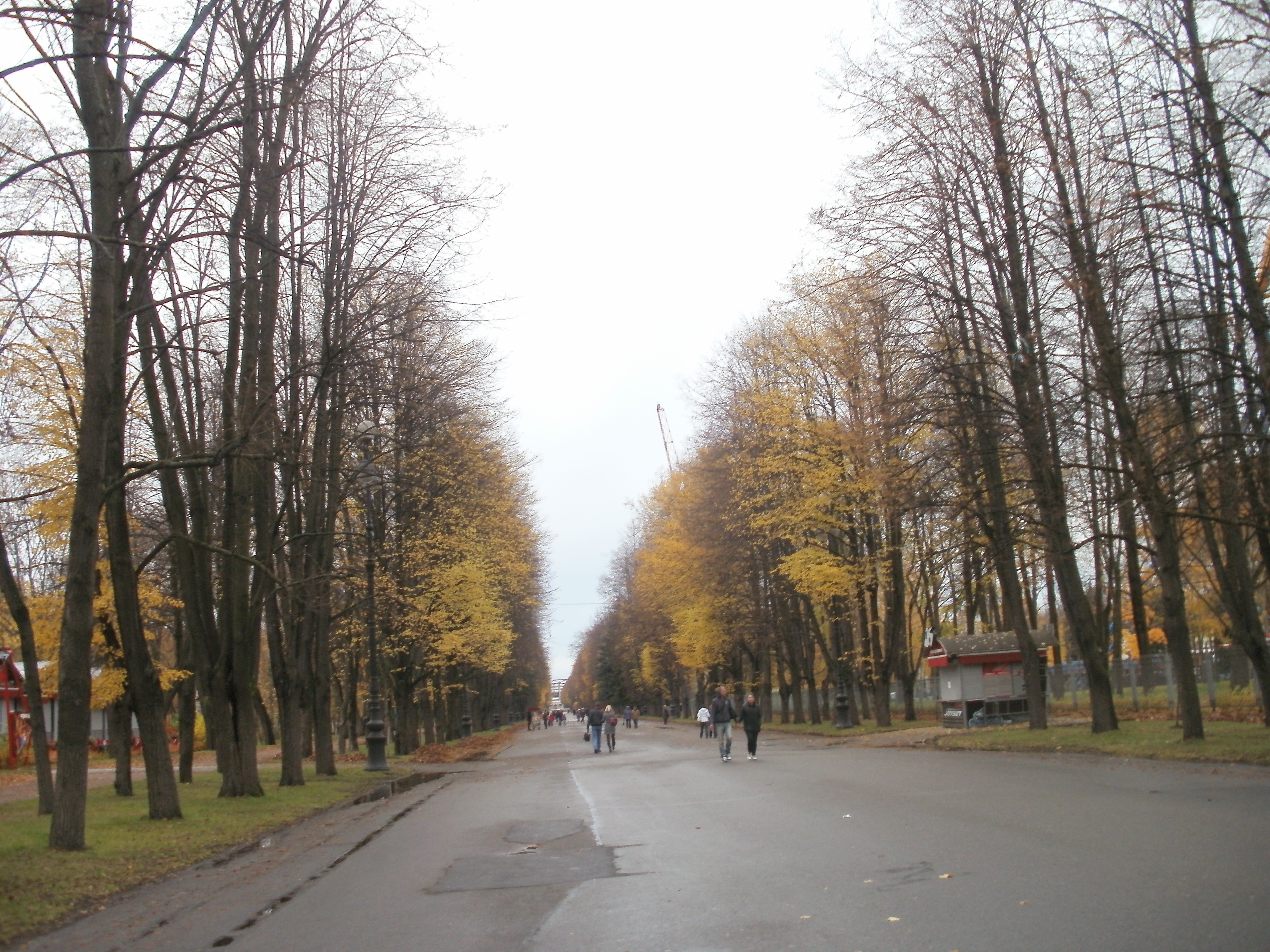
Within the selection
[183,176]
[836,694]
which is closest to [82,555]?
[183,176]

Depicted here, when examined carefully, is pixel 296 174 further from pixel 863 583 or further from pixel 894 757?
pixel 863 583

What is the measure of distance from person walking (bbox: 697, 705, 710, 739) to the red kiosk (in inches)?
469

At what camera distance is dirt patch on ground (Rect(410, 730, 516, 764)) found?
3462 cm

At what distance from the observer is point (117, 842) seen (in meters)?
12.8

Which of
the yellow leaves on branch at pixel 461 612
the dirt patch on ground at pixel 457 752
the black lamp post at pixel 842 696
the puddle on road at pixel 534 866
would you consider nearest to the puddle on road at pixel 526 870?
the puddle on road at pixel 534 866

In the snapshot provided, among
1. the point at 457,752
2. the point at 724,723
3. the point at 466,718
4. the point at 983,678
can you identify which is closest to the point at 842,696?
the point at 983,678

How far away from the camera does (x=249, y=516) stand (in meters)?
19.9

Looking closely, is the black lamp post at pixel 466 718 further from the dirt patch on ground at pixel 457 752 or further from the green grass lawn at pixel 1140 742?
the green grass lawn at pixel 1140 742

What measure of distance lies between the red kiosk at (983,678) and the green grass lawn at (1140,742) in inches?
125

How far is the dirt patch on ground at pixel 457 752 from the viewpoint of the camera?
1363 inches

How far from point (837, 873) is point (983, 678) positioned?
24470 mm

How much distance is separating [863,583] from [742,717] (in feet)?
35.5

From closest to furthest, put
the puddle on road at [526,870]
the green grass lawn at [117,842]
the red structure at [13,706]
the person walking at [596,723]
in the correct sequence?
the green grass lawn at [117,842]
the puddle on road at [526,870]
the person walking at [596,723]
the red structure at [13,706]

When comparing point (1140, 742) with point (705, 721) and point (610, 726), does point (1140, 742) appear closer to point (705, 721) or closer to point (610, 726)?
point (610, 726)
